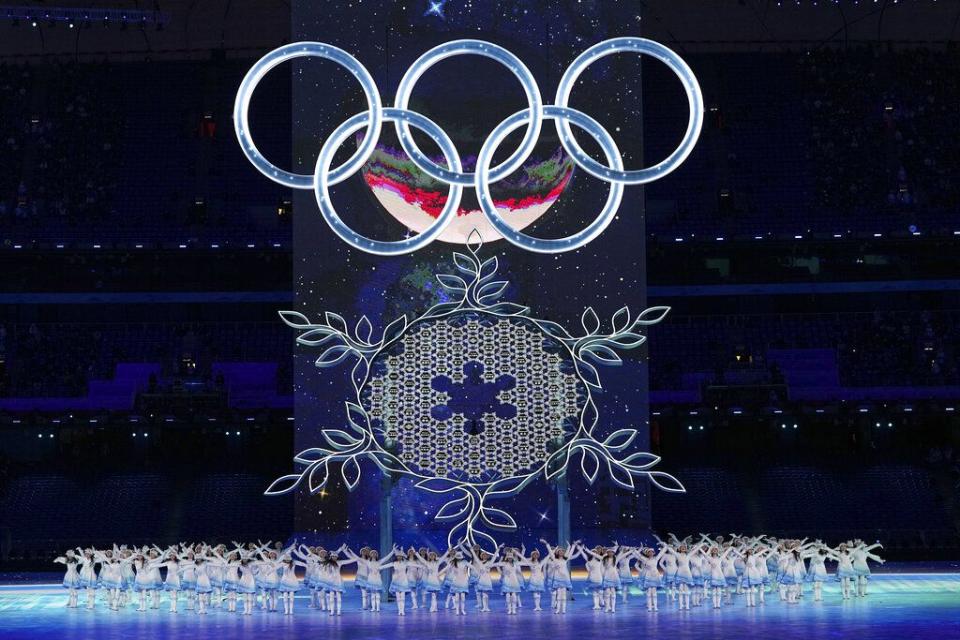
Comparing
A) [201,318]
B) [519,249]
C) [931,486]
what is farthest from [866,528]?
[201,318]

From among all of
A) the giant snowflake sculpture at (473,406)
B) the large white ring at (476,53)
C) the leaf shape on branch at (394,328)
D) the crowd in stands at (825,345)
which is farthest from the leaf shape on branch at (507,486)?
the crowd in stands at (825,345)

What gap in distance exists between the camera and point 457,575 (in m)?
19.8

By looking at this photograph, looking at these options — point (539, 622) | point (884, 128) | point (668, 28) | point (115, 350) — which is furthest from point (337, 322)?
point (884, 128)

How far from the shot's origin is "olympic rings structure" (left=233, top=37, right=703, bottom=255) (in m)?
20.4

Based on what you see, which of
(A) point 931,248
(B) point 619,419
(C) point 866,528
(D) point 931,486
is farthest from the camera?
(A) point 931,248

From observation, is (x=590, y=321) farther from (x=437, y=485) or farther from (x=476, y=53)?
(x=476, y=53)

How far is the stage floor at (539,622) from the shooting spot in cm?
1750

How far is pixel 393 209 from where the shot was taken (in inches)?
889

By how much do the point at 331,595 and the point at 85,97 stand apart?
22284mm

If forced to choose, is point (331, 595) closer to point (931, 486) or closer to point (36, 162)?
point (931, 486)

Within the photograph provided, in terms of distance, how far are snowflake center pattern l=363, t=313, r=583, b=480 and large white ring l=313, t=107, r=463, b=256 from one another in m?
1.63

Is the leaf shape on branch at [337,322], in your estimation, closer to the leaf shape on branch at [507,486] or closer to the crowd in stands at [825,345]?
the leaf shape on branch at [507,486]

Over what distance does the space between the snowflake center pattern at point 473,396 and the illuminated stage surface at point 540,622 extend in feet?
7.51

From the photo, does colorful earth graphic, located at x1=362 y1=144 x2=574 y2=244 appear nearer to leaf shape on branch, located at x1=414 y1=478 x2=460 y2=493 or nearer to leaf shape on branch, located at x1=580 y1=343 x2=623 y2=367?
leaf shape on branch, located at x1=580 y1=343 x2=623 y2=367
